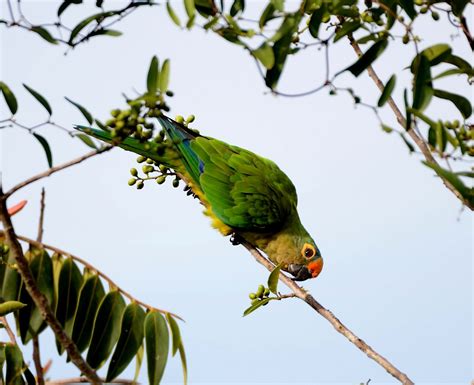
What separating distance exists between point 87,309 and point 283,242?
231 centimetres

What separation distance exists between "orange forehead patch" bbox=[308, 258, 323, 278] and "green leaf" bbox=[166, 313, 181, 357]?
2.20 metres

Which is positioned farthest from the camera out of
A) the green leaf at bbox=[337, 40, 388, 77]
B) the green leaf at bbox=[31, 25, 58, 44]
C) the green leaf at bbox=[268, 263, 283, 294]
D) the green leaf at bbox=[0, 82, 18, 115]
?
the green leaf at bbox=[268, 263, 283, 294]

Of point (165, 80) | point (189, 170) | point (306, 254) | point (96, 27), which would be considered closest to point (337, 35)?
point (165, 80)

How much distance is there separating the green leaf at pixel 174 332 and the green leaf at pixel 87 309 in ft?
0.86

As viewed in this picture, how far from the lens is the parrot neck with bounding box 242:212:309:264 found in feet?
14.9

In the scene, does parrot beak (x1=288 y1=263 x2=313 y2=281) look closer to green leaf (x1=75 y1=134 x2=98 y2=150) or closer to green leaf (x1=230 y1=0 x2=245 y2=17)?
green leaf (x1=230 y1=0 x2=245 y2=17)

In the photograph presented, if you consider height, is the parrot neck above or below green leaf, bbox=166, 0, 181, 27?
above

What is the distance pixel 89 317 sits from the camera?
7.88 ft

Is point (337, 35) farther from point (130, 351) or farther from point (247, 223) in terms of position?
point (247, 223)

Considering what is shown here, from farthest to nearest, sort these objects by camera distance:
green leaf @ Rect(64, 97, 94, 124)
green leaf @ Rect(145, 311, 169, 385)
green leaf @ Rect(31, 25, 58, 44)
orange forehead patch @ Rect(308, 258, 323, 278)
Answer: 1. orange forehead patch @ Rect(308, 258, 323, 278)
2. green leaf @ Rect(145, 311, 169, 385)
3. green leaf @ Rect(31, 25, 58, 44)
4. green leaf @ Rect(64, 97, 94, 124)

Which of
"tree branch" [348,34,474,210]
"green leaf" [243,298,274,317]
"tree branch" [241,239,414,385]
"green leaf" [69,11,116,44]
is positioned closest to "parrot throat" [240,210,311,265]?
"tree branch" [241,239,414,385]

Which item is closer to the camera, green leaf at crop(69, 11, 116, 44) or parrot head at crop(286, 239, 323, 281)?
green leaf at crop(69, 11, 116, 44)

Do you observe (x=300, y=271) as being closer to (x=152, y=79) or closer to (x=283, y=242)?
(x=283, y=242)

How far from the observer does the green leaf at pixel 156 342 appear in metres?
2.37
